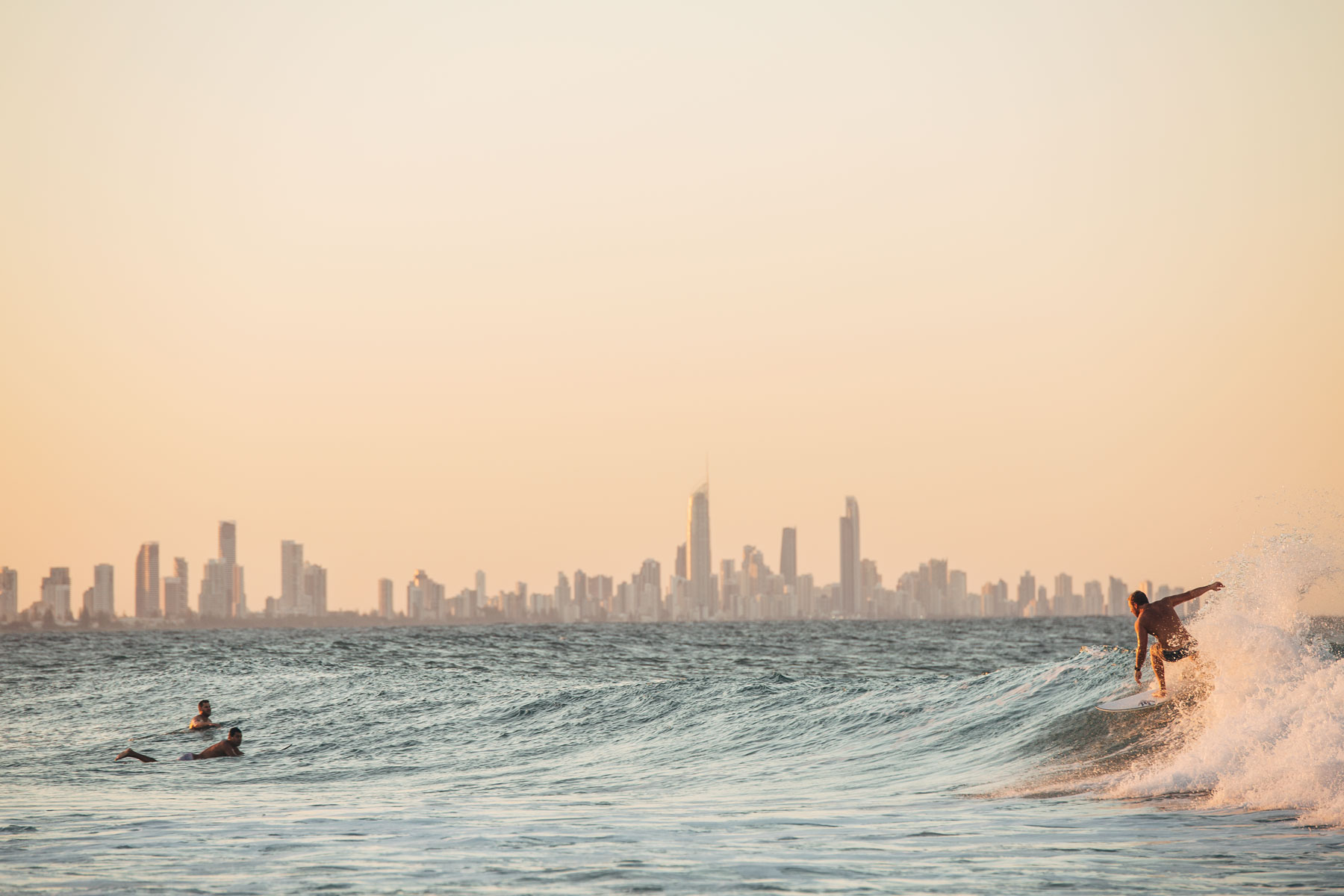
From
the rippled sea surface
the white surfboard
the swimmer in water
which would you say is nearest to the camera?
the rippled sea surface

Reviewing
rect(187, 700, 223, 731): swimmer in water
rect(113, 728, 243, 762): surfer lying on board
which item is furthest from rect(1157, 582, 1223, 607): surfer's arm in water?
rect(187, 700, 223, 731): swimmer in water

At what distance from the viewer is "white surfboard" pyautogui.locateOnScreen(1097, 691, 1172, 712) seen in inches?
714

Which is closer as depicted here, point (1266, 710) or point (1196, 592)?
point (1266, 710)

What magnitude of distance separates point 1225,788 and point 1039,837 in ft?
10.3

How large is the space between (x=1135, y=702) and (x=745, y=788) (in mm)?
6633

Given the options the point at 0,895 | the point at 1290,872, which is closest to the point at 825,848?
the point at 1290,872

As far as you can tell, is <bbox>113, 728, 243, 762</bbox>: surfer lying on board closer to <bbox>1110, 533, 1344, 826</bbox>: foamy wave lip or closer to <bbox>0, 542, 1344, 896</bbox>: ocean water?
<bbox>0, 542, 1344, 896</bbox>: ocean water

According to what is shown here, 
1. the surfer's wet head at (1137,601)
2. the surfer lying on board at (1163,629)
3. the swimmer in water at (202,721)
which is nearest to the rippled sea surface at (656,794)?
the swimmer in water at (202,721)

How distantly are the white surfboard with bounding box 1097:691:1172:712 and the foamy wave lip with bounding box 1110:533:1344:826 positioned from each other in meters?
1.07

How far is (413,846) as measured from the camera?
11.6 metres

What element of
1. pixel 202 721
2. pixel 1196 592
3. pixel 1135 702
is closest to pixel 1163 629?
pixel 1196 592

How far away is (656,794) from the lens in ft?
56.1

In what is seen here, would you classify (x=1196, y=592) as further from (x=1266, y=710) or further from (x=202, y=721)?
(x=202, y=721)

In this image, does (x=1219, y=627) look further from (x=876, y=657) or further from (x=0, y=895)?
(x=876, y=657)
